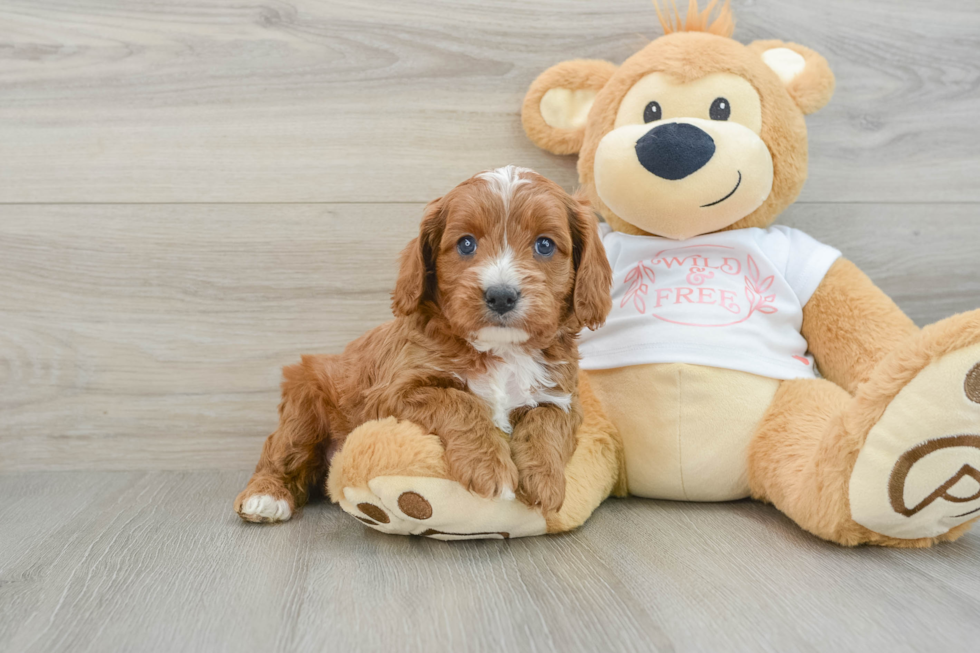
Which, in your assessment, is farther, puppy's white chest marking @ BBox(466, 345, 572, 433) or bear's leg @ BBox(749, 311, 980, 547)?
puppy's white chest marking @ BBox(466, 345, 572, 433)

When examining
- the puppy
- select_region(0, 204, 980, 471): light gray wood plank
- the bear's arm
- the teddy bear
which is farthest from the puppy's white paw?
the bear's arm

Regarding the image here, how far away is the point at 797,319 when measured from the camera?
164 cm

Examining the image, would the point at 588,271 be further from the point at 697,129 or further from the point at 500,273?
the point at 697,129

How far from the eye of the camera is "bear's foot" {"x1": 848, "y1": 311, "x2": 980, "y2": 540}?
1123 millimetres

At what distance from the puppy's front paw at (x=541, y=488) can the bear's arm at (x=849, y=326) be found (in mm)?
772

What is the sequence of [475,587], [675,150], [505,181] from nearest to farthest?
[475,587] → [505,181] → [675,150]

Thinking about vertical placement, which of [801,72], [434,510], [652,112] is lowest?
[434,510]

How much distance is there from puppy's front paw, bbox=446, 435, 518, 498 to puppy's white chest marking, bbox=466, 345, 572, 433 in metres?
0.12

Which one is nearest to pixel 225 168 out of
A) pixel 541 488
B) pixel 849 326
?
pixel 541 488

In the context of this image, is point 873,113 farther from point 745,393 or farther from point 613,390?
point 613,390

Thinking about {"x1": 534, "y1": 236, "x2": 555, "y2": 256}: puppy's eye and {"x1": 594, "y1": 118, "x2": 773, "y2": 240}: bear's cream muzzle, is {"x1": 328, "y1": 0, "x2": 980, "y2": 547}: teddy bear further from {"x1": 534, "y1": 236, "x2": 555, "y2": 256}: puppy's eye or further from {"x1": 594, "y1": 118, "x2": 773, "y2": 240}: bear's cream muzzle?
{"x1": 534, "y1": 236, "x2": 555, "y2": 256}: puppy's eye

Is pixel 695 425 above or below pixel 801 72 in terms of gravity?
below

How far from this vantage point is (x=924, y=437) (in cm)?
115

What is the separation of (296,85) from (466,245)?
0.90 metres
